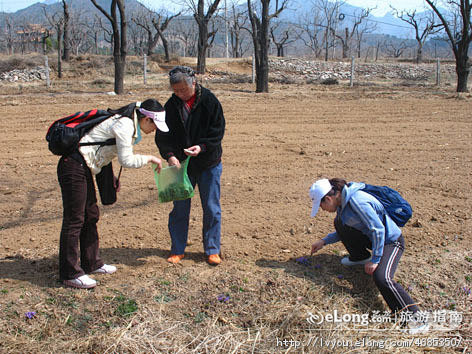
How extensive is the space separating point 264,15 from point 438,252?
45.5ft

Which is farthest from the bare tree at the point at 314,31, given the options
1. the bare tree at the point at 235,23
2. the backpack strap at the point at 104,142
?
the backpack strap at the point at 104,142

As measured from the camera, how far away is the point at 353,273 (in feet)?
12.7

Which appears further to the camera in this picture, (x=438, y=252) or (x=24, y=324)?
(x=438, y=252)

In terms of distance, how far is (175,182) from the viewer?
3.61 m

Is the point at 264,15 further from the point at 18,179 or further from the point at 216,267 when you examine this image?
the point at 216,267

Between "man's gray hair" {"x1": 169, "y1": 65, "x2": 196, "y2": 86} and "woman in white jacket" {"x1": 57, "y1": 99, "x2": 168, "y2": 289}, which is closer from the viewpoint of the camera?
"woman in white jacket" {"x1": 57, "y1": 99, "x2": 168, "y2": 289}

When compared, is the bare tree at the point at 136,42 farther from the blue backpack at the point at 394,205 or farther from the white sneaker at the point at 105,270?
the blue backpack at the point at 394,205

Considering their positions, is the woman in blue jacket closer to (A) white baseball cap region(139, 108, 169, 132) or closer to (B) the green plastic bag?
(B) the green plastic bag

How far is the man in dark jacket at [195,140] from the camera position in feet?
11.4

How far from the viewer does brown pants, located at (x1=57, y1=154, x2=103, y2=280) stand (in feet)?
10.5

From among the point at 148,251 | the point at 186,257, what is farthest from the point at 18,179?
the point at 186,257

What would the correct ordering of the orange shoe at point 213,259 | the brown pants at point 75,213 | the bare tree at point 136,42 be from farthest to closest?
the bare tree at point 136,42, the orange shoe at point 213,259, the brown pants at point 75,213

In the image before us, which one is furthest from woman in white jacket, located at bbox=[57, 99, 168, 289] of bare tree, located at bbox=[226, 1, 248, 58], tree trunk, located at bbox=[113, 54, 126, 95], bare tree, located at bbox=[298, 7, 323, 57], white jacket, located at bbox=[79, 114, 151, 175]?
bare tree, located at bbox=[298, 7, 323, 57]

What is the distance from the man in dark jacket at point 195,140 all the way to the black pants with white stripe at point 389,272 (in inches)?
42.5
